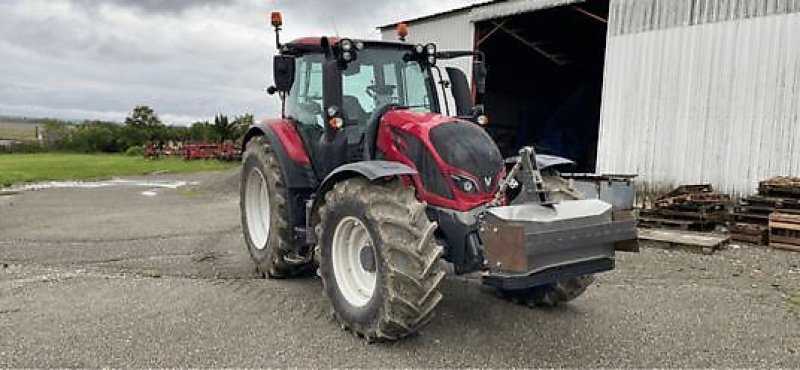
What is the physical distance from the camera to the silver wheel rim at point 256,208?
22.4 ft

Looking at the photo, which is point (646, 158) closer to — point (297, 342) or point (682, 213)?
point (682, 213)

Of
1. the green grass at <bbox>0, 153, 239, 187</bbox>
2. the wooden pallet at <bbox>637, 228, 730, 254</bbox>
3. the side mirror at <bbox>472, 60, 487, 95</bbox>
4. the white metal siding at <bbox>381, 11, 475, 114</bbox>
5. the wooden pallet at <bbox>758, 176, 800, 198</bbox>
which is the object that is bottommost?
the green grass at <bbox>0, 153, 239, 187</bbox>

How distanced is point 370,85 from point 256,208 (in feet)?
7.22

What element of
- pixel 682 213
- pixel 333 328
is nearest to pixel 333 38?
pixel 333 328

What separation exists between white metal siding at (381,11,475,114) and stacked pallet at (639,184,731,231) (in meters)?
6.19

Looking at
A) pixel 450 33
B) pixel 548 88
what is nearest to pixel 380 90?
pixel 450 33

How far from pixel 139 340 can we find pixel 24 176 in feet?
68.9

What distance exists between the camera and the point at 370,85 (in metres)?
5.67

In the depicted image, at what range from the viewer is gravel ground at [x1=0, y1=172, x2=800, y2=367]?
4281mm

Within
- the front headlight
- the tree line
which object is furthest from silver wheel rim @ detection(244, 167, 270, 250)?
the tree line

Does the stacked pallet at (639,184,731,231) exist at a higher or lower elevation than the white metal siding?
lower

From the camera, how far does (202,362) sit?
4156mm

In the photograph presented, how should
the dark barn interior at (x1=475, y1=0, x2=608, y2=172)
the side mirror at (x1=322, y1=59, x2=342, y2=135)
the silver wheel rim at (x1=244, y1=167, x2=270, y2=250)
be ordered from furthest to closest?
the dark barn interior at (x1=475, y1=0, x2=608, y2=172) → the silver wheel rim at (x1=244, y1=167, x2=270, y2=250) → the side mirror at (x1=322, y1=59, x2=342, y2=135)

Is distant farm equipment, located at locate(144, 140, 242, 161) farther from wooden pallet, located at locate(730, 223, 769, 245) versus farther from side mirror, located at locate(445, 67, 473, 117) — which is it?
side mirror, located at locate(445, 67, 473, 117)
